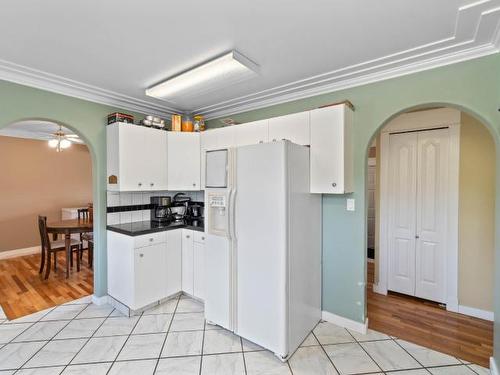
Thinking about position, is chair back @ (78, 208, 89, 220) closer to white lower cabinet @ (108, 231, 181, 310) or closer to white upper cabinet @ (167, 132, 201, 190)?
white lower cabinet @ (108, 231, 181, 310)

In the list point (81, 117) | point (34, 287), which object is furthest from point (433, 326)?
point (34, 287)

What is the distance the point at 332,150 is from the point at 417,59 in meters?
1.01

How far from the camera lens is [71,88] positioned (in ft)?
8.94

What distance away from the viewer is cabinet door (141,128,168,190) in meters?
3.12

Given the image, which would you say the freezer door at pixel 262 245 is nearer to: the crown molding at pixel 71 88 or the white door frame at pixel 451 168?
the crown molding at pixel 71 88

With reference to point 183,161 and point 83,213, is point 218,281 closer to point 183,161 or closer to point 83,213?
point 183,161

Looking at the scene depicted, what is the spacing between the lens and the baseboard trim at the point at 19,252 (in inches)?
192

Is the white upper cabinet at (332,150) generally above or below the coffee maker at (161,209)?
above

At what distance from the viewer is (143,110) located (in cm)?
344

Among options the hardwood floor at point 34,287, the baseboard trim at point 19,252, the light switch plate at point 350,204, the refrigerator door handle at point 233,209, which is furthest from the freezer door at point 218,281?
the baseboard trim at point 19,252

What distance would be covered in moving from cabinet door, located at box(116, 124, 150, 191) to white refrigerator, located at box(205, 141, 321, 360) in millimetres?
994

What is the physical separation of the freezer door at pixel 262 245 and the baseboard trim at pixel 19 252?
524 cm

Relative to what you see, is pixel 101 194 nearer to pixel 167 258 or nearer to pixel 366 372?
pixel 167 258

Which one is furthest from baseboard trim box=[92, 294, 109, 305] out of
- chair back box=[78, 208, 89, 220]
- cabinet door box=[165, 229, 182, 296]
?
chair back box=[78, 208, 89, 220]
